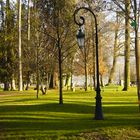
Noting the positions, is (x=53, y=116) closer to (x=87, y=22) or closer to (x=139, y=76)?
(x=139, y=76)

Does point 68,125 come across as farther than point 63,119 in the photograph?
No

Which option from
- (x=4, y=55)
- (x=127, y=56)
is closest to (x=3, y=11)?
(x=4, y=55)

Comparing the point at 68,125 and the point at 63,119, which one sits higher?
the point at 63,119

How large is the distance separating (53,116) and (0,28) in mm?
48052

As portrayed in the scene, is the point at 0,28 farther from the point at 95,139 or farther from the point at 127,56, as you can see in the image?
the point at 95,139

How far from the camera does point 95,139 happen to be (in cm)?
1600

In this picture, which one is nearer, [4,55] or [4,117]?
[4,117]

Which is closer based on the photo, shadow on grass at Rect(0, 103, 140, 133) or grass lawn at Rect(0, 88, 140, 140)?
grass lawn at Rect(0, 88, 140, 140)

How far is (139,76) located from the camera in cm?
2164

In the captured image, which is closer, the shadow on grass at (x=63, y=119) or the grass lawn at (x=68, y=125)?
the grass lawn at (x=68, y=125)

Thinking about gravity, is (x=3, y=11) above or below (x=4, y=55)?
above

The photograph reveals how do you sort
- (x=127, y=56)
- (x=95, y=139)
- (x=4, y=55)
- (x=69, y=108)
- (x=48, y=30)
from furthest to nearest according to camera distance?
(x=4, y=55), (x=127, y=56), (x=48, y=30), (x=69, y=108), (x=95, y=139)

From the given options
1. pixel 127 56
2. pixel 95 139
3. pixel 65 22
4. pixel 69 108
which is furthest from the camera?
pixel 127 56

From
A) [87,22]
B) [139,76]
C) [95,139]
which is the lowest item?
[95,139]
